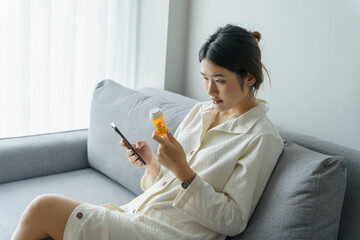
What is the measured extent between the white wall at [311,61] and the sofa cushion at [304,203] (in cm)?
52

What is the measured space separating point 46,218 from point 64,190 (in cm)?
71

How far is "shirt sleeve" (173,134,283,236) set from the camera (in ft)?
3.80

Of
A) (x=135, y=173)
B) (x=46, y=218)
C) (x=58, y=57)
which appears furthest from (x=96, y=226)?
(x=58, y=57)

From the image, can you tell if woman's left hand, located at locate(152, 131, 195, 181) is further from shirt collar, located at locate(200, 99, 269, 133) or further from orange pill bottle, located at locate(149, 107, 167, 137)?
shirt collar, located at locate(200, 99, 269, 133)

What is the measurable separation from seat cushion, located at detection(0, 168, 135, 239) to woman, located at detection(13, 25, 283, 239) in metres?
0.47

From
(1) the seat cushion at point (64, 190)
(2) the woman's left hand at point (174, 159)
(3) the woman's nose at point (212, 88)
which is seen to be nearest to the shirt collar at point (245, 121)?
(3) the woman's nose at point (212, 88)

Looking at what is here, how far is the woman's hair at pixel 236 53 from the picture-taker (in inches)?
49.6

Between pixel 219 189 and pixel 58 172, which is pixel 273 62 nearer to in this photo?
pixel 219 189

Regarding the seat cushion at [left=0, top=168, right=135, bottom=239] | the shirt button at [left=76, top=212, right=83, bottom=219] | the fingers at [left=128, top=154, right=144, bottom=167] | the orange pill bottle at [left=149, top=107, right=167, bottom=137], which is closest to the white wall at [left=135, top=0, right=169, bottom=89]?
the seat cushion at [left=0, top=168, right=135, bottom=239]

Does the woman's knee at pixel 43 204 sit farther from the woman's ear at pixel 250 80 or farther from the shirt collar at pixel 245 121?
the woman's ear at pixel 250 80

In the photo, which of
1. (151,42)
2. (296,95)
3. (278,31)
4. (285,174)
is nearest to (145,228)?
(285,174)

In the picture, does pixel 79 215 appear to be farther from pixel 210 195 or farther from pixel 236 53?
pixel 236 53

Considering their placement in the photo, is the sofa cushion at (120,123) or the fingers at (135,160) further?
the sofa cushion at (120,123)

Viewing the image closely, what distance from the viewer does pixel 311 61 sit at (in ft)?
5.72
